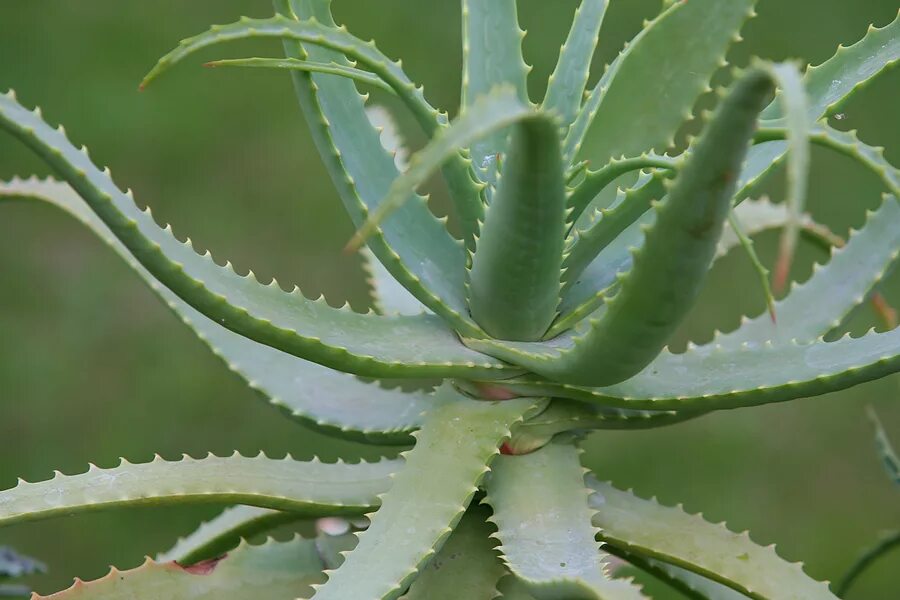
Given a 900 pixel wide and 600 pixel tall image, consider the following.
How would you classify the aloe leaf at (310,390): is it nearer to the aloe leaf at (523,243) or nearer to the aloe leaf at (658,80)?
the aloe leaf at (523,243)

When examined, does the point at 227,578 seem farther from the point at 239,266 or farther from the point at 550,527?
the point at 239,266

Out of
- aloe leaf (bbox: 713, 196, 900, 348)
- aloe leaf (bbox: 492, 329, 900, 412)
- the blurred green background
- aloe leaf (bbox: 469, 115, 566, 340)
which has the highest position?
the blurred green background

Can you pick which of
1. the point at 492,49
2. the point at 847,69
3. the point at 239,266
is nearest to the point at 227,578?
the point at 492,49

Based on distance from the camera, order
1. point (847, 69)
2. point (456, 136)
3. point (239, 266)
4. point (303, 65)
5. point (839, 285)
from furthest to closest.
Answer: point (239, 266), point (839, 285), point (847, 69), point (303, 65), point (456, 136)

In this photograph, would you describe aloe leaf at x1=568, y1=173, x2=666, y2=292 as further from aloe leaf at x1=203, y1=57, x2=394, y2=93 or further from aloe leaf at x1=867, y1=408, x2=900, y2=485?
aloe leaf at x1=867, y1=408, x2=900, y2=485

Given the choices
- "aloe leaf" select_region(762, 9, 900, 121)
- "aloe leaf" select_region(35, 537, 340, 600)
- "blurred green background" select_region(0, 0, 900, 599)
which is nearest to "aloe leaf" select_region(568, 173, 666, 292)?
"aloe leaf" select_region(762, 9, 900, 121)

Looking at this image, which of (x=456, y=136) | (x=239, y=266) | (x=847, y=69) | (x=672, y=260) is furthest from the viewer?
(x=239, y=266)
